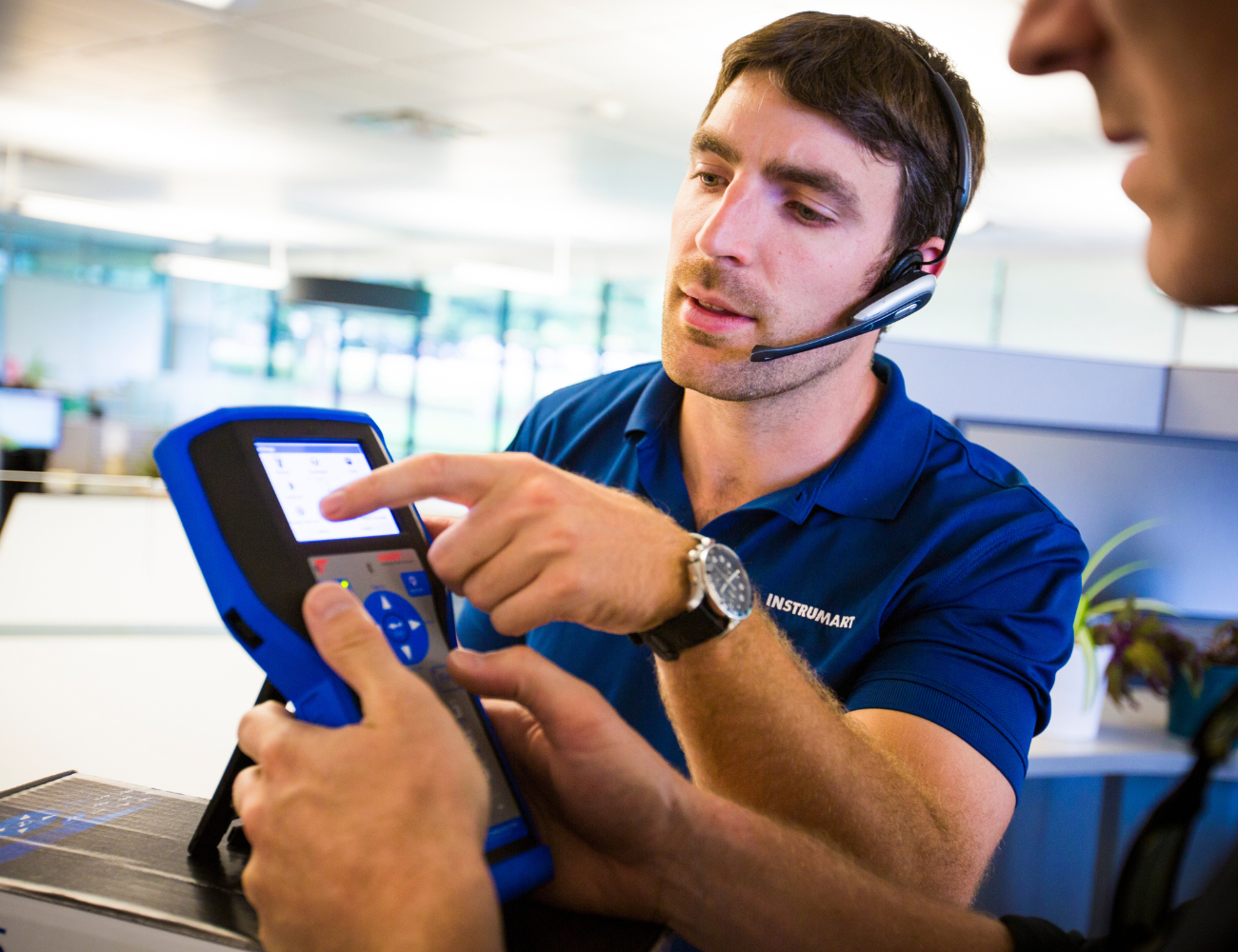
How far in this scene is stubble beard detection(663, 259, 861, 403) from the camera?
1.07 meters

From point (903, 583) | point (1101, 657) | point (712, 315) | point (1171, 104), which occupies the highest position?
point (1171, 104)

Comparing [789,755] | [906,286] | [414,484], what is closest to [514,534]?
[414,484]

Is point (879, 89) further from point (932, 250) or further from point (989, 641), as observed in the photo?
point (989, 641)

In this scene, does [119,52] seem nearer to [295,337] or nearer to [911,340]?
[911,340]

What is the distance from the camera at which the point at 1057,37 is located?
1.80 ft

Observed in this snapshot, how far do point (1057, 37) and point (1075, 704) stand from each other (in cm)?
190

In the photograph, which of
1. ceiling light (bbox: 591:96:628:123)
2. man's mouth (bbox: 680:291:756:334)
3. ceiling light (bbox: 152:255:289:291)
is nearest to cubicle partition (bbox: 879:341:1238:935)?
man's mouth (bbox: 680:291:756:334)

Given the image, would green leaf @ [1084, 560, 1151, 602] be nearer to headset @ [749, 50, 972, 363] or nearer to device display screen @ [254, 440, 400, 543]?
headset @ [749, 50, 972, 363]

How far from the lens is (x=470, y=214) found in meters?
8.41

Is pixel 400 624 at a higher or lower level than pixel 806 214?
lower

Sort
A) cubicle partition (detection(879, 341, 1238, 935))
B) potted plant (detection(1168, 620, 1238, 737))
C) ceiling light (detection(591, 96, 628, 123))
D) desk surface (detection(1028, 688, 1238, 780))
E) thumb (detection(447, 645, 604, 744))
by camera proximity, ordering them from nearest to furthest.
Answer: thumb (detection(447, 645, 604, 744)) < desk surface (detection(1028, 688, 1238, 780)) < potted plant (detection(1168, 620, 1238, 737)) < cubicle partition (detection(879, 341, 1238, 935)) < ceiling light (detection(591, 96, 628, 123))

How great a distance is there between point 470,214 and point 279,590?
27.0 ft

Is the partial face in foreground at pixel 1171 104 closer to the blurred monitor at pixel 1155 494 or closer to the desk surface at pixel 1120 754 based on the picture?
the desk surface at pixel 1120 754

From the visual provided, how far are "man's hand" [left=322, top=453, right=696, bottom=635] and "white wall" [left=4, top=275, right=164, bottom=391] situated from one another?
11.3 m
